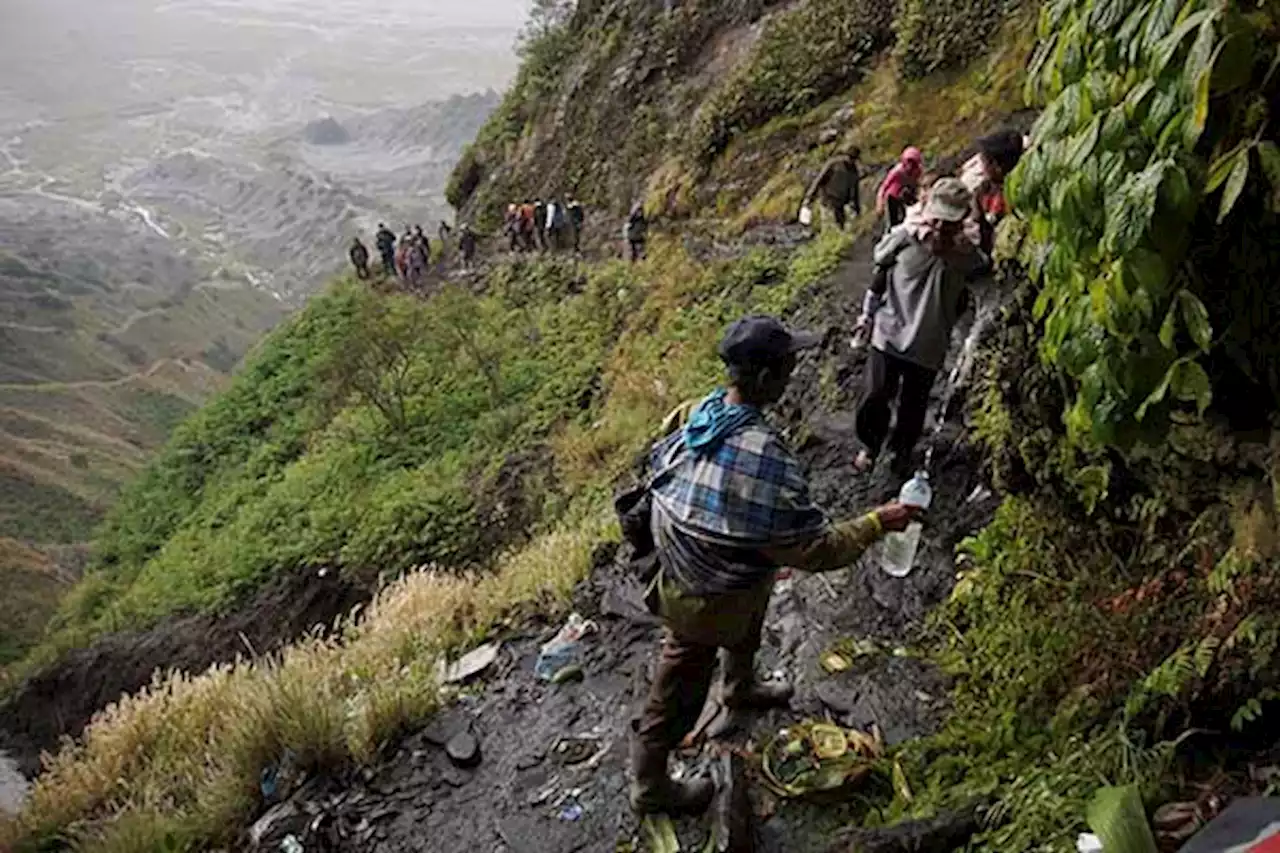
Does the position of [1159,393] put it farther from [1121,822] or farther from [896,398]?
[896,398]

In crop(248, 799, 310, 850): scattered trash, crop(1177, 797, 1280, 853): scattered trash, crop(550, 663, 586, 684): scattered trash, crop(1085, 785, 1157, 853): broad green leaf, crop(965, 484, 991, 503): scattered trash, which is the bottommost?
crop(248, 799, 310, 850): scattered trash

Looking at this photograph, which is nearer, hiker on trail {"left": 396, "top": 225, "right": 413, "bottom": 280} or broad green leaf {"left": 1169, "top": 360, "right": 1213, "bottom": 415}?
broad green leaf {"left": 1169, "top": 360, "right": 1213, "bottom": 415}

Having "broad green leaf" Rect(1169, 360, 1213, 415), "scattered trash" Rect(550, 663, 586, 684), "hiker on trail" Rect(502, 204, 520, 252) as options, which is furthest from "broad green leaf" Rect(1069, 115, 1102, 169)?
"hiker on trail" Rect(502, 204, 520, 252)

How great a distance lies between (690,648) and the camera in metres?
3.40

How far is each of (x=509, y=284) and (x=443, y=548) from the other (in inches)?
406

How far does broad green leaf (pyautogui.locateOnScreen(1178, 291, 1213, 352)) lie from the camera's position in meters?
2.34

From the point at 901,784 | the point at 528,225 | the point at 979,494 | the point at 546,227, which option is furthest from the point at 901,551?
the point at 528,225

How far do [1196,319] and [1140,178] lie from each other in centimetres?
35

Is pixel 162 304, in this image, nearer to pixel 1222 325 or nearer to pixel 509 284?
pixel 509 284

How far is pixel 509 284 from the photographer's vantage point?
2048 centimetres

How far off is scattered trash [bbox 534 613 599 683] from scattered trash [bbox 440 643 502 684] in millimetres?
294

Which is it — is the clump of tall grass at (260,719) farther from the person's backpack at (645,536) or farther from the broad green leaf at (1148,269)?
the broad green leaf at (1148,269)

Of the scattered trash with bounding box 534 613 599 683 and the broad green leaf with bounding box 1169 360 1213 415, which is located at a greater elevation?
the broad green leaf with bounding box 1169 360 1213 415

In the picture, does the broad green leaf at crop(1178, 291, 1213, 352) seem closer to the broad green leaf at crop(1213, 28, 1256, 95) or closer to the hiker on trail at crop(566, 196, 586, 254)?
the broad green leaf at crop(1213, 28, 1256, 95)
